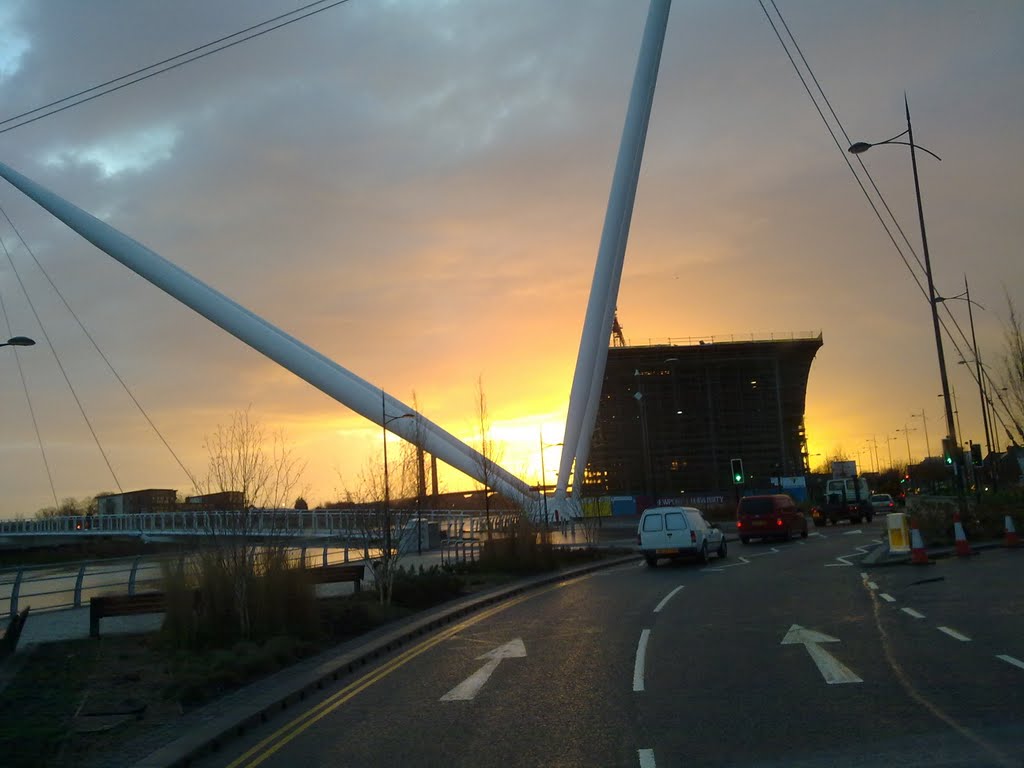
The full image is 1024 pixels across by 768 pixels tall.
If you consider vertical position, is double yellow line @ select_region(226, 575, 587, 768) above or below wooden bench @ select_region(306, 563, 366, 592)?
below

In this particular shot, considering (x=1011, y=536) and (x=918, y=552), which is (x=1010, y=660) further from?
(x=1011, y=536)

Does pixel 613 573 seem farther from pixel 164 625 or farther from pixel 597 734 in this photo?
pixel 597 734

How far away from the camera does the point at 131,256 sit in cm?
6294

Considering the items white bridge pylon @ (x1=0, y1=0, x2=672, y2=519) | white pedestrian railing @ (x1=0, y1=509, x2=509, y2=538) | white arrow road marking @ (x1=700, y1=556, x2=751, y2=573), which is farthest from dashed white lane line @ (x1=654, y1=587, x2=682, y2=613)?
white bridge pylon @ (x1=0, y1=0, x2=672, y2=519)

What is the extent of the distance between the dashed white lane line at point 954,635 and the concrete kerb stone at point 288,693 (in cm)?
788

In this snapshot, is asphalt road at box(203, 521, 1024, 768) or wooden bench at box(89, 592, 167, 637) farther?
wooden bench at box(89, 592, 167, 637)

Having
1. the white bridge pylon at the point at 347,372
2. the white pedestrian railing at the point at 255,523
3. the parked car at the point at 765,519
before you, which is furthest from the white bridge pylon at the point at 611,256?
the parked car at the point at 765,519

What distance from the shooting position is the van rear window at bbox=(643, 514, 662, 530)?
28578 millimetres

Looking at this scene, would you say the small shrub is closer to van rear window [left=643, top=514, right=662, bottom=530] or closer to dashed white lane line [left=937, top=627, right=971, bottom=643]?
van rear window [left=643, top=514, right=662, bottom=530]

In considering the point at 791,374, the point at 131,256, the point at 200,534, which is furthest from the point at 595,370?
the point at 791,374

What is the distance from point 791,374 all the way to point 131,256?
347 feet

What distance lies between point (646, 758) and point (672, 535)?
21.5m

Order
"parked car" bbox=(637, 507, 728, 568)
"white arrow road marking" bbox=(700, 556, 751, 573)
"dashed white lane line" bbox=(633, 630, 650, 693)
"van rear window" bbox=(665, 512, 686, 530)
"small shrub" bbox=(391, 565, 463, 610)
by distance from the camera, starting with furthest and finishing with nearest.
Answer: "van rear window" bbox=(665, 512, 686, 530) < "parked car" bbox=(637, 507, 728, 568) < "white arrow road marking" bbox=(700, 556, 751, 573) < "small shrub" bbox=(391, 565, 463, 610) < "dashed white lane line" bbox=(633, 630, 650, 693)

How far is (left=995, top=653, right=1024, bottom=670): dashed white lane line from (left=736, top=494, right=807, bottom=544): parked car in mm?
28740
